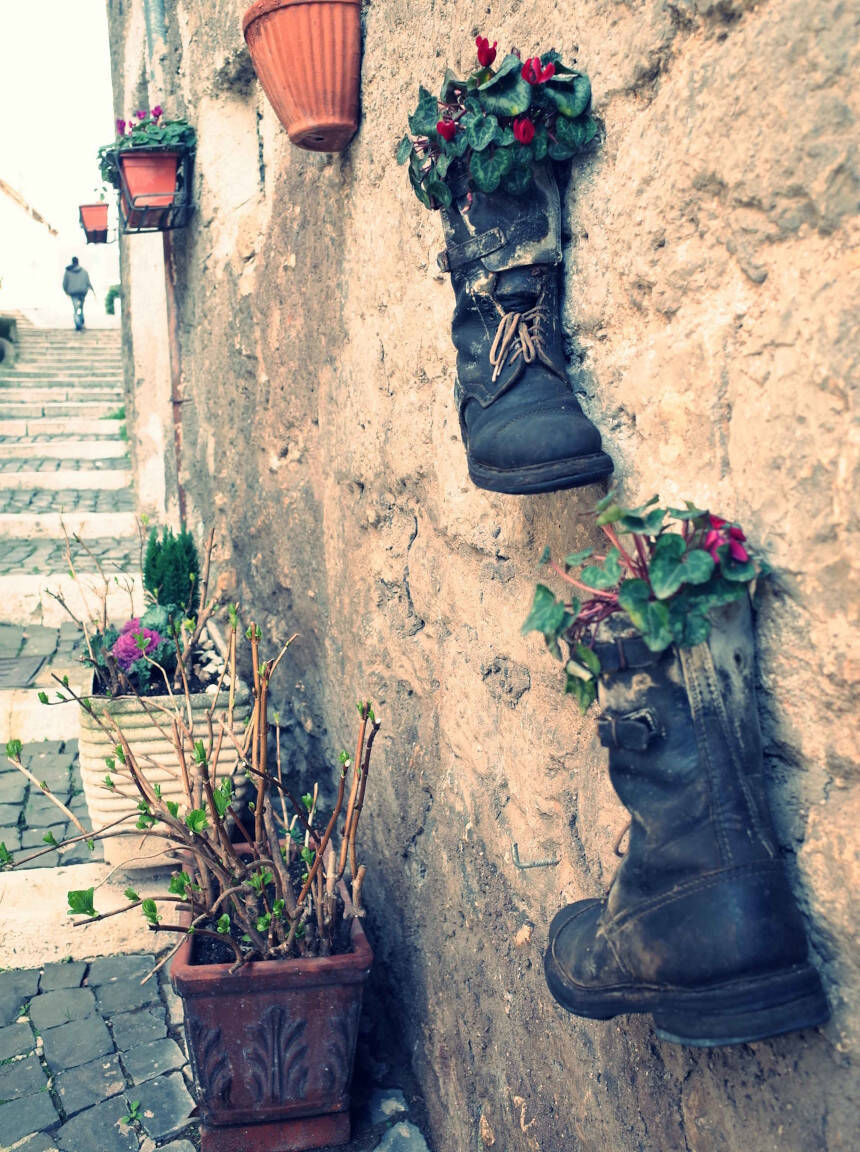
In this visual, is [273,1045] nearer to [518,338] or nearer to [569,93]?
[518,338]

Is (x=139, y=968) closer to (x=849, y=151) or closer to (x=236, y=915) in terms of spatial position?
(x=236, y=915)

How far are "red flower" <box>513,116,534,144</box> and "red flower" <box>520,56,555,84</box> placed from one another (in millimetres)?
47

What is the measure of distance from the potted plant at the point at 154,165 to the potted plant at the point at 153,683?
1447mm

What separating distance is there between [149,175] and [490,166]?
320 centimetres

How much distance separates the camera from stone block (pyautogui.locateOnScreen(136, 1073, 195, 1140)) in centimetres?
204

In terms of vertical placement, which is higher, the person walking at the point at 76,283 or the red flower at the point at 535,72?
the person walking at the point at 76,283

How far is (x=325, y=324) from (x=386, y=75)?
66 cm

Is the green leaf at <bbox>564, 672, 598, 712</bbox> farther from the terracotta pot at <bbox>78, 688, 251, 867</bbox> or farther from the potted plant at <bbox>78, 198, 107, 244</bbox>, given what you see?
the potted plant at <bbox>78, 198, 107, 244</bbox>

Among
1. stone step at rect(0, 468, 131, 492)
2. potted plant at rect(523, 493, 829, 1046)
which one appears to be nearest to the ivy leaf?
potted plant at rect(523, 493, 829, 1046)

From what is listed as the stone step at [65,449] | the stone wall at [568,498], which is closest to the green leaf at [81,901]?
the stone wall at [568,498]

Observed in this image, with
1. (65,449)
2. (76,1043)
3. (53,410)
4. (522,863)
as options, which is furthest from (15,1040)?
(53,410)

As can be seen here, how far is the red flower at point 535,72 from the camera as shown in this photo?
1217 millimetres

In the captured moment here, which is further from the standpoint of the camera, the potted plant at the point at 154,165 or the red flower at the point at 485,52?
the potted plant at the point at 154,165

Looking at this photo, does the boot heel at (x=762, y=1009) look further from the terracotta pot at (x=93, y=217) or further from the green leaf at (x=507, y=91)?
the terracotta pot at (x=93, y=217)
